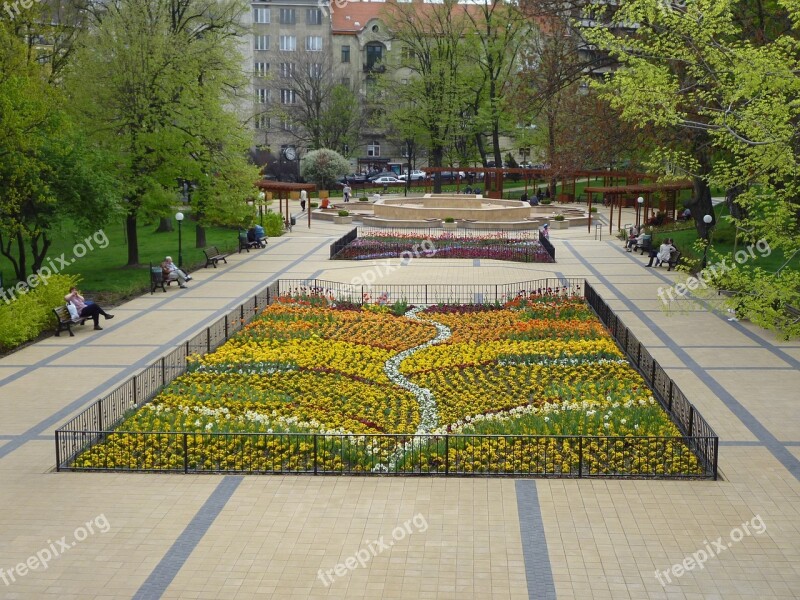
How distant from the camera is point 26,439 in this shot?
14.9 m

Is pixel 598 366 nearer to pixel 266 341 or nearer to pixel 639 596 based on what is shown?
pixel 266 341

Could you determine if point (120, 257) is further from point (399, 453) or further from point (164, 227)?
point (399, 453)

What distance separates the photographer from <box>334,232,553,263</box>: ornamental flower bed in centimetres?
3634

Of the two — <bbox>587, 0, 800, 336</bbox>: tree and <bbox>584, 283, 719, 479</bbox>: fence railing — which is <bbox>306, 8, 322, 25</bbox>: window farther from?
<bbox>587, 0, 800, 336</bbox>: tree

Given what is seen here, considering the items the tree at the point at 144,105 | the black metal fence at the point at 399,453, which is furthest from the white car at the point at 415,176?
the black metal fence at the point at 399,453

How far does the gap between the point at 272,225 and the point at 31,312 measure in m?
23.0

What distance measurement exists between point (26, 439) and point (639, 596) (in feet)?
33.4

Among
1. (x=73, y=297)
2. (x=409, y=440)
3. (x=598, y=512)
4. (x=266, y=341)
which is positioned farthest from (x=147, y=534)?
(x=73, y=297)

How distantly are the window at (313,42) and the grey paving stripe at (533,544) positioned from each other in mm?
74737

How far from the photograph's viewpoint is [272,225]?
147ft

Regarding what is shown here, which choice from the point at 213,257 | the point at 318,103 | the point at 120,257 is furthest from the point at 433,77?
the point at 213,257

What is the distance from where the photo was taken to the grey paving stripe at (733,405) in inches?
547

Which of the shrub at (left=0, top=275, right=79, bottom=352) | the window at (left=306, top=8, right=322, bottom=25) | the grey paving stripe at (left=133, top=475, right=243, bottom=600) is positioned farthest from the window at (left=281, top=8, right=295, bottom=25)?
the grey paving stripe at (left=133, top=475, right=243, bottom=600)

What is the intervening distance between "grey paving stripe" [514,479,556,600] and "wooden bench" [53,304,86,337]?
14.2 m
